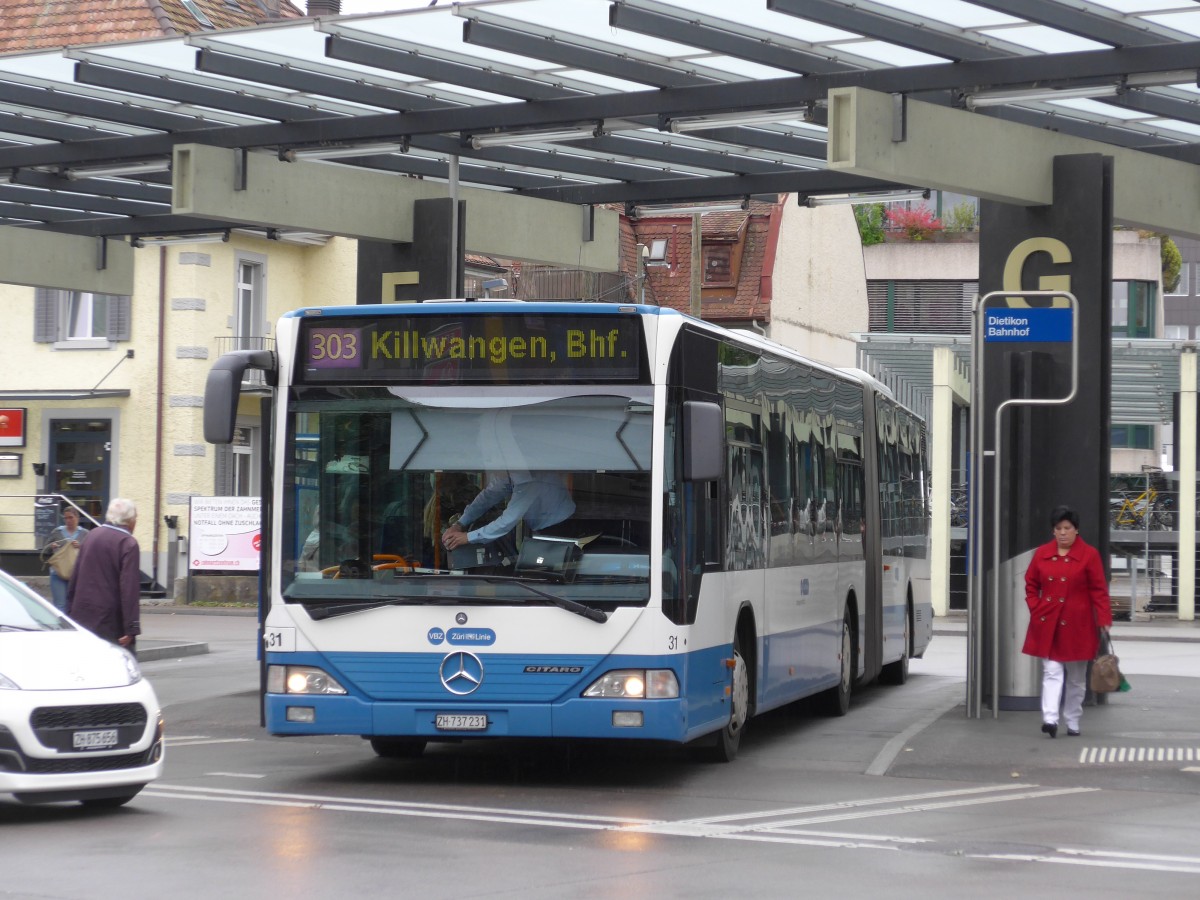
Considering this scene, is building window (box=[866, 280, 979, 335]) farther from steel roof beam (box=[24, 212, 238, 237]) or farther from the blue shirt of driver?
the blue shirt of driver

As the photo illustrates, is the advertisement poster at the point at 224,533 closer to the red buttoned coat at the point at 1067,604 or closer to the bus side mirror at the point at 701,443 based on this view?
the red buttoned coat at the point at 1067,604

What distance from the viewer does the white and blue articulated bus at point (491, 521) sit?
11398 mm

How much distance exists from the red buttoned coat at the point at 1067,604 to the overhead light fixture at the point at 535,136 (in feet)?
17.1

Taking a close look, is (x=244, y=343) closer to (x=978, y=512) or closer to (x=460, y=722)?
(x=978, y=512)

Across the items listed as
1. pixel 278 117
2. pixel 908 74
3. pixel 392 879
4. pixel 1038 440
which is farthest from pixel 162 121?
pixel 392 879

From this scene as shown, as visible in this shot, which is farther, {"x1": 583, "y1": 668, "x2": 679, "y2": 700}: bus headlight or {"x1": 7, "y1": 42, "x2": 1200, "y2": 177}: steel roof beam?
{"x1": 7, "y1": 42, "x2": 1200, "y2": 177}: steel roof beam

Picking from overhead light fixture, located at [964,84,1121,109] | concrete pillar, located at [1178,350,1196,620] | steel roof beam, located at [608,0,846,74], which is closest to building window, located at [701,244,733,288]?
concrete pillar, located at [1178,350,1196,620]

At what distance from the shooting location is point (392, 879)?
847 cm

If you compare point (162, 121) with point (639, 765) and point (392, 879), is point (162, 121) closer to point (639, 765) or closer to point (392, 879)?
point (639, 765)

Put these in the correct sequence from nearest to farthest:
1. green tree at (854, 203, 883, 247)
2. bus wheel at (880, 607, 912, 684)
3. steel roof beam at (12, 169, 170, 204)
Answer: steel roof beam at (12, 169, 170, 204)
bus wheel at (880, 607, 912, 684)
green tree at (854, 203, 883, 247)

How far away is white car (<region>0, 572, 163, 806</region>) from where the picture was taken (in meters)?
9.98

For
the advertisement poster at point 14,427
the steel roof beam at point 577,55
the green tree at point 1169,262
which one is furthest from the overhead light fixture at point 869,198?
the green tree at point 1169,262

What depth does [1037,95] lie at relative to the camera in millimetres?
14836

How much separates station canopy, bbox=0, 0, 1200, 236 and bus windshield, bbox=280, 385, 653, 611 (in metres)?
3.63
